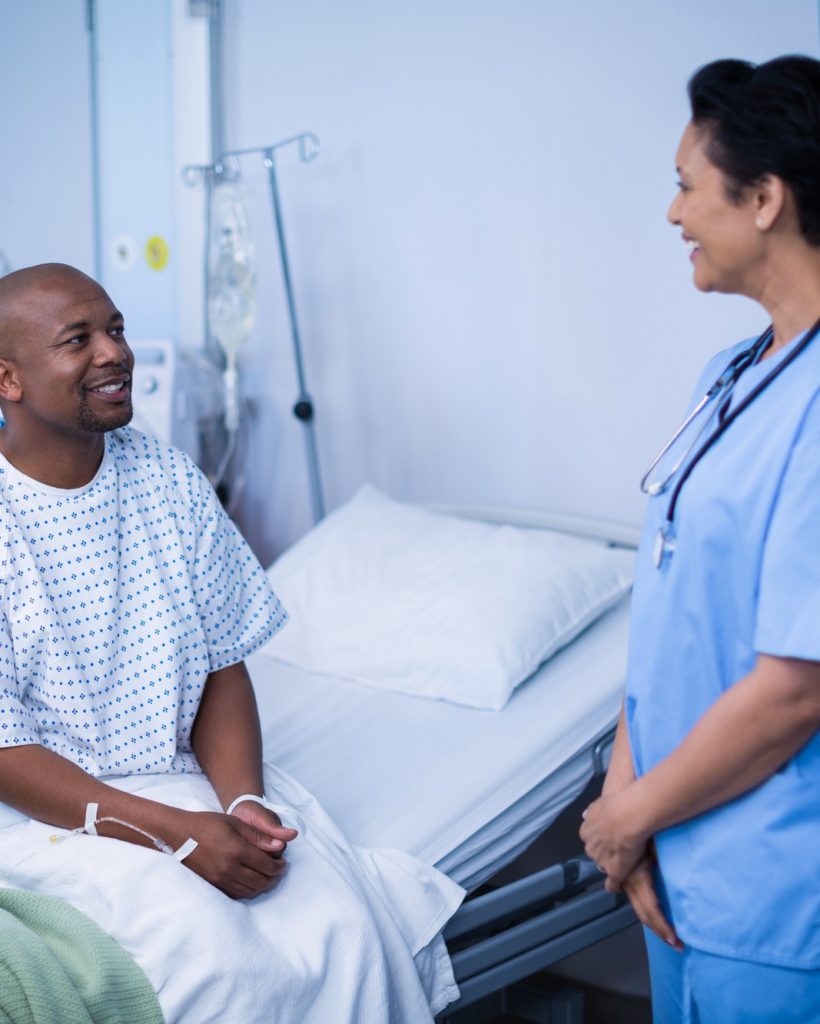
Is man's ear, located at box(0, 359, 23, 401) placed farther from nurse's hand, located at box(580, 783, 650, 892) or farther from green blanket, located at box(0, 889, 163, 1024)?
nurse's hand, located at box(580, 783, 650, 892)

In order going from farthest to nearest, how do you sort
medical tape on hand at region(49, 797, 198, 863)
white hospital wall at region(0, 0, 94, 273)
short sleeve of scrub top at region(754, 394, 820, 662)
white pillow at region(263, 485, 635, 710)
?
1. white hospital wall at region(0, 0, 94, 273)
2. white pillow at region(263, 485, 635, 710)
3. medical tape on hand at region(49, 797, 198, 863)
4. short sleeve of scrub top at region(754, 394, 820, 662)

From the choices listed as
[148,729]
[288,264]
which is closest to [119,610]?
[148,729]

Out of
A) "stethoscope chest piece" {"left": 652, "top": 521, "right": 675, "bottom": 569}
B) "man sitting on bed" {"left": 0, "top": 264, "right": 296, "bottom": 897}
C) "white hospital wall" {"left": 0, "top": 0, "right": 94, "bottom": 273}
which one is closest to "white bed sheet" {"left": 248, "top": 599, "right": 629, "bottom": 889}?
"man sitting on bed" {"left": 0, "top": 264, "right": 296, "bottom": 897}

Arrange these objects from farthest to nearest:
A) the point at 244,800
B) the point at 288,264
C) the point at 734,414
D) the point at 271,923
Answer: the point at 288,264 → the point at 244,800 → the point at 271,923 → the point at 734,414

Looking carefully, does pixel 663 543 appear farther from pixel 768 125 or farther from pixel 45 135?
pixel 45 135

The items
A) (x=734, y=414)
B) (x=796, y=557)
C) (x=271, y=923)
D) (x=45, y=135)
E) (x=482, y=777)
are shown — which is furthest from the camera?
(x=45, y=135)

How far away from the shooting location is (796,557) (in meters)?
1.13

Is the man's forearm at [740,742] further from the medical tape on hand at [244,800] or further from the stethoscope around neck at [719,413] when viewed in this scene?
the medical tape on hand at [244,800]

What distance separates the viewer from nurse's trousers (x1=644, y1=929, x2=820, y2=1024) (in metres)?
1.20

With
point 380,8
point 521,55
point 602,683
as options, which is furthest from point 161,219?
point 602,683

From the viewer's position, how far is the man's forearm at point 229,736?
5.47 ft

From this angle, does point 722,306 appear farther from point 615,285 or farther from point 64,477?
point 64,477

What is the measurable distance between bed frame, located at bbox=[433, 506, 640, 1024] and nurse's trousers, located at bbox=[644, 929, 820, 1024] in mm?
449

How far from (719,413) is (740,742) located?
352 millimetres
